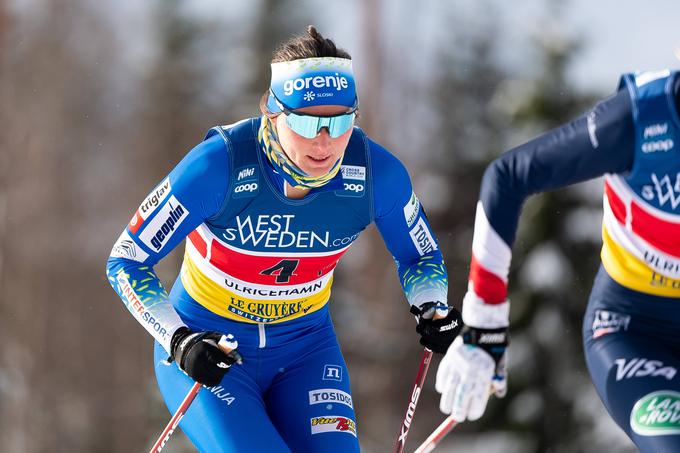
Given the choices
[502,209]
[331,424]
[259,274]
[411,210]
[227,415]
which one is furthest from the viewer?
[411,210]

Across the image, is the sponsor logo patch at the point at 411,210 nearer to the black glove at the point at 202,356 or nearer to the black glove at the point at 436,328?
the black glove at the point at 436,328

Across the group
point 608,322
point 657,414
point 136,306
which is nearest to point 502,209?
point 608,322

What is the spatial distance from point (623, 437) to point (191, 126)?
19816 millimetres

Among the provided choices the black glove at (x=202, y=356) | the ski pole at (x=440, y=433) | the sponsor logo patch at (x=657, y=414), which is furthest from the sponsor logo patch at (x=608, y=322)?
the black glove at (x=202, y=356)

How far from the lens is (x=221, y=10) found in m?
33.5

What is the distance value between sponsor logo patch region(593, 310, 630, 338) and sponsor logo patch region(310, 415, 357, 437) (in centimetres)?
107

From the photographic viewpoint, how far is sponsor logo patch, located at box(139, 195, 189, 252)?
173 inches

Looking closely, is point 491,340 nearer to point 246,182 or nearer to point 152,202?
point 246,182

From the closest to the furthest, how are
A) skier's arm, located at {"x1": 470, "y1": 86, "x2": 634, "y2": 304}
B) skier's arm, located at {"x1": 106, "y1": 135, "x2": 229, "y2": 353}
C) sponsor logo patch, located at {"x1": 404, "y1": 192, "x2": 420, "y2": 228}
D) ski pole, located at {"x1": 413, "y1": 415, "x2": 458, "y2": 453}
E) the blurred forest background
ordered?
skier's arm, located at {"x1": 470, "y1": 86, "x2": 634, "y2": 304}, ski pole, located at {"x1": 413, "y1": 415, "x2": 458, "y2": 453}, skier's arm, located at {"x1": 106, "y1": 135, "x2": 229, "y2": 353}, sponsor logo patch, located at {"x1": 404, "y1": 192, "x2": 420, "y2": 228}, the blurred forest background

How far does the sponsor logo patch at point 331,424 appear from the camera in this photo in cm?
442

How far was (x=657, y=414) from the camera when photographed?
3.59 metres

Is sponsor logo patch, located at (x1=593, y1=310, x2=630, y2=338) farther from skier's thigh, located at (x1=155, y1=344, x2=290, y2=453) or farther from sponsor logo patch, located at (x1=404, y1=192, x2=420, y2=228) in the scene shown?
skier's thigh, located at (x1=155, y1=344, x2=290, y2=453)

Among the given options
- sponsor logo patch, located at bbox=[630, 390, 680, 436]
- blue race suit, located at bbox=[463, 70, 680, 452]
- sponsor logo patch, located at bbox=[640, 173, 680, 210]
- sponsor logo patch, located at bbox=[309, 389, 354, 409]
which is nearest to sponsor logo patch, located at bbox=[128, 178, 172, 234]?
sponsor logo patch, located at bbox=[309, 389, 354, 409]

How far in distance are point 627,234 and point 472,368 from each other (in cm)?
75
